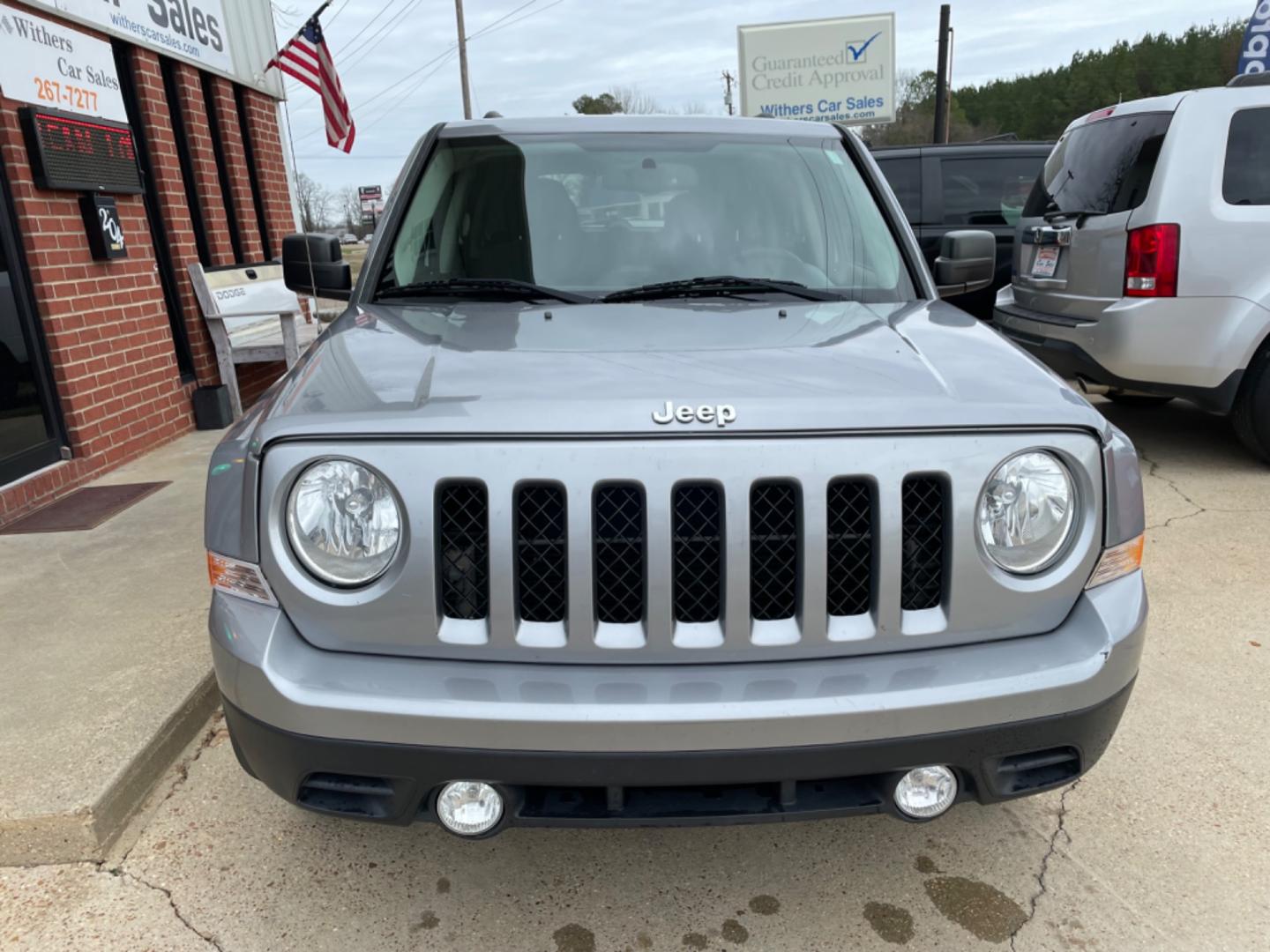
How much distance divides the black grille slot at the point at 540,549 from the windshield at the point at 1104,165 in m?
4.58

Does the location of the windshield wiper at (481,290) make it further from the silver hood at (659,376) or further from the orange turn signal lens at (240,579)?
the orange turn signal lens at (240,579)

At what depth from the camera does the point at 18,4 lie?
508cm

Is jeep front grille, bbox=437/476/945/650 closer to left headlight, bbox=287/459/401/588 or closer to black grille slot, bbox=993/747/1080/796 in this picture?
left headlight, bbox=287/459/401/588

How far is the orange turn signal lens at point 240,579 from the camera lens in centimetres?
173

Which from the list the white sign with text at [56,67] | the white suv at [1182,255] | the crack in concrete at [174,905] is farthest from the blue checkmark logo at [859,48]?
the crack in concrete at [174,905]

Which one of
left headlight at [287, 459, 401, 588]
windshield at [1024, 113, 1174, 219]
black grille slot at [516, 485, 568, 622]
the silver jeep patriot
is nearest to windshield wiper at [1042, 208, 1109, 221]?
windshield at [1024, 113, 1174, 219]

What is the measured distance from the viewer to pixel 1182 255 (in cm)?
480

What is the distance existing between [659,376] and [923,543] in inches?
23.6

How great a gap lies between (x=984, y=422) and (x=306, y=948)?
70.9 inches

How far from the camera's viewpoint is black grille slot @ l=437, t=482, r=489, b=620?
5.50 feet

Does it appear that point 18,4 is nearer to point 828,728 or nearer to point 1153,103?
point 828,728

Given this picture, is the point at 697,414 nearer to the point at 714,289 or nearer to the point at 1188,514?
the point at 714,289

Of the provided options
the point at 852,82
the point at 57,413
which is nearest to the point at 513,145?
the point at 57,413

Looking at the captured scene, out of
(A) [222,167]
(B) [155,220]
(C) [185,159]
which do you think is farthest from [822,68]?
(B) [155,220]
